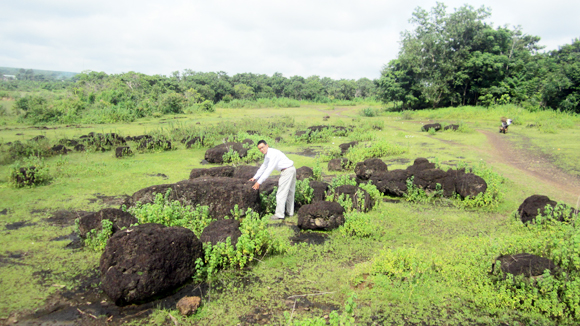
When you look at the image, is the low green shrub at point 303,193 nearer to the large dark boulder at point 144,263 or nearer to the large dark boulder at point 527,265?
the large dark boulder at point 144,263

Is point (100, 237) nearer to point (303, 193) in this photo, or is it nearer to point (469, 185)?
point (303, 193)

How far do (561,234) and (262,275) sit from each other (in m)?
4.34

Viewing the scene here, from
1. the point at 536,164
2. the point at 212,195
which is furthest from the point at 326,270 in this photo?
the point at 536,164

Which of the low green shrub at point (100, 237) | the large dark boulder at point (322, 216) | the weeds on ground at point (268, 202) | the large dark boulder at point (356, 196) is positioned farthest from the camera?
the weeds on ground at point (268, 202)

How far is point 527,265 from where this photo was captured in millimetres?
4250

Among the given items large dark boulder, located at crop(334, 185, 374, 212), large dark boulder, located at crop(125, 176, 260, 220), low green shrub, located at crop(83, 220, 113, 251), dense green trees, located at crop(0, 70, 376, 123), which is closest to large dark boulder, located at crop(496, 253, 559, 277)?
large dark boulder, located at crop(334, 185, 374, 212)

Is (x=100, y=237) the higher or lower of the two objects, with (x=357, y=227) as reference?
lower

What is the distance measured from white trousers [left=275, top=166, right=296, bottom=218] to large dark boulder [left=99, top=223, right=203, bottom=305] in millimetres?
2558

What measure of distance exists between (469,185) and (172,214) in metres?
6.40

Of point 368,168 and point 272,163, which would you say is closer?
point 272,163

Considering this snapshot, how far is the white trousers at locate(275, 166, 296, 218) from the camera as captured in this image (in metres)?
6.90

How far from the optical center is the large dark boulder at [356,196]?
23.4 feet

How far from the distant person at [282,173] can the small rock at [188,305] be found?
2.82 metres

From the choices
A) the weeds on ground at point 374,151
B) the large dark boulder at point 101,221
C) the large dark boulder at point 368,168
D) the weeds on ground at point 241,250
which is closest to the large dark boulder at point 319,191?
the large dark boulder at point 368,168
